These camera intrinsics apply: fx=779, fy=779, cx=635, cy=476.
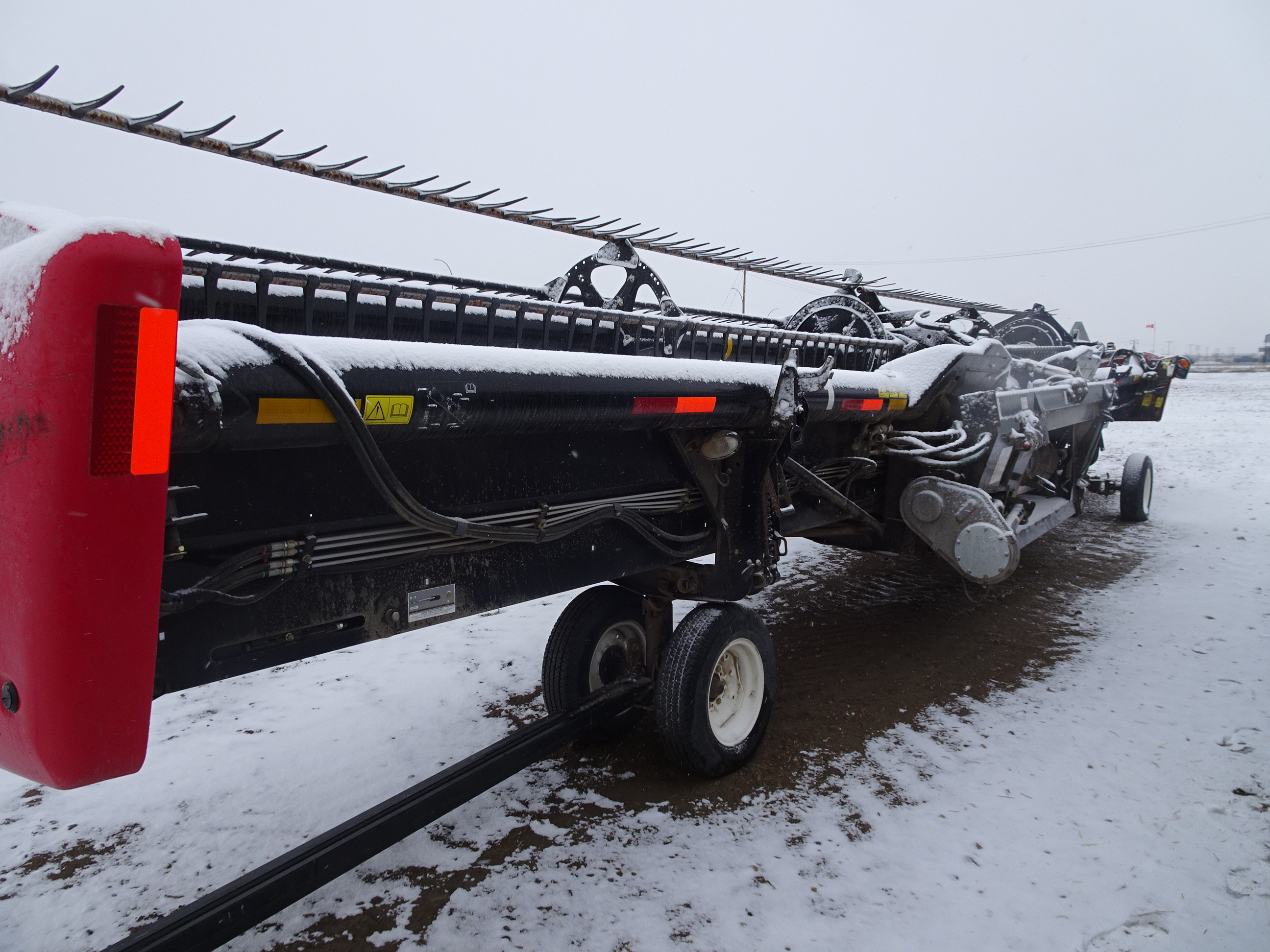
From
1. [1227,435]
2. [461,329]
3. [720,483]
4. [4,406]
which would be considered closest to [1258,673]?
[720,483]

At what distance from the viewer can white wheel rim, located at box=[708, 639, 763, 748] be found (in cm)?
312

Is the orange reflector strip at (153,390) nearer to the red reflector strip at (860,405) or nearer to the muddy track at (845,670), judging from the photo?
the muddy track at (845,670)

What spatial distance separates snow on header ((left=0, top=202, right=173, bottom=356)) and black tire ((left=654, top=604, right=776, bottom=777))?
219 centimetres

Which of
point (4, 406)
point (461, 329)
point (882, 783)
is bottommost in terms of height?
point (882, 783)

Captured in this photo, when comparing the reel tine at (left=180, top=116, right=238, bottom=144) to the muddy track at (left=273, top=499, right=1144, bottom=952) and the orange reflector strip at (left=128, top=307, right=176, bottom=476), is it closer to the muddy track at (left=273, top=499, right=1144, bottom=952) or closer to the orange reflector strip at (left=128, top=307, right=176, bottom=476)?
the orange reflector strip at (left=128, top=307, right=176, bottom=476)

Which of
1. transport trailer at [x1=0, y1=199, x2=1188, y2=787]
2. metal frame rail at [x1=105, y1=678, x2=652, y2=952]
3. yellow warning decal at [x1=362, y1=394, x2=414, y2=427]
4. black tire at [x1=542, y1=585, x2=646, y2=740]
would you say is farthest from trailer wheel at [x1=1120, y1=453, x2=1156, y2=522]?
yellow warning decal at [x1=362, y1=394, x2=414, y2=427]

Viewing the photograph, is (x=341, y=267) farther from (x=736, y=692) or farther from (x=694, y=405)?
(x=736, y=692)

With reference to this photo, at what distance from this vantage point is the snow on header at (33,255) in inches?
46.4

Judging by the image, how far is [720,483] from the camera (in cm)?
311

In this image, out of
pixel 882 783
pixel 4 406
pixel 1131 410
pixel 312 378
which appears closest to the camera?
pixel 4 406

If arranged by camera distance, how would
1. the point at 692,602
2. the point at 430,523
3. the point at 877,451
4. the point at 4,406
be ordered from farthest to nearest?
1. the point at 692,602
2. the point at 877,451
3. the point at 430,523
4. the point at 4,406

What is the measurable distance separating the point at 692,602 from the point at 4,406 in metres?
4.94

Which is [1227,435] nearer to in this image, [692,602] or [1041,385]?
[1041,385]

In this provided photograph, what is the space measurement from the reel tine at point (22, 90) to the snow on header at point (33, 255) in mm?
1020
